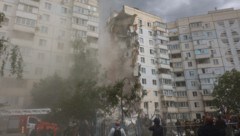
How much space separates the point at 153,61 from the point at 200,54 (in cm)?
1342

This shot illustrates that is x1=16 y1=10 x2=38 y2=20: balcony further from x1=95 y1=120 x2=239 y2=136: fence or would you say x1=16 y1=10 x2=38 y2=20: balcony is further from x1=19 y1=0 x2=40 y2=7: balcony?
x1=95 y1=120 x2=239 y2=136: fence

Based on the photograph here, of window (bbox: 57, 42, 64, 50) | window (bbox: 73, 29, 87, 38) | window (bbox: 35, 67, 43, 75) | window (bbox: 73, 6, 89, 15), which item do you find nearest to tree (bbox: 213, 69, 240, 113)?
window (bbox: 73, 29, 87, 38)

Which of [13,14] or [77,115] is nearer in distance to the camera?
[77,115]

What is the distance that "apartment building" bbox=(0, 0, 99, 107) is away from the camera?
1559 inches

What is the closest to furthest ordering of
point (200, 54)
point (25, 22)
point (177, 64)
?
1. point (25, 22)
2. point (200, 54)
3. point (177, 64)

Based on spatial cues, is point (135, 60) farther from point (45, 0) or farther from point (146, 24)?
point (45, 0)

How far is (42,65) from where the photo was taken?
140ft

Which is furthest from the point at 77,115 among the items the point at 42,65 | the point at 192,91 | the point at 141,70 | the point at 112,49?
the point at 192,91

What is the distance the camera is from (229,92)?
40312mm

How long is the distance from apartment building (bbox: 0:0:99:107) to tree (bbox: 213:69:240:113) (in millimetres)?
26502

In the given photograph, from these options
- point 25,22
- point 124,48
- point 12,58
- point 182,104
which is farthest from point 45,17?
point 182,104

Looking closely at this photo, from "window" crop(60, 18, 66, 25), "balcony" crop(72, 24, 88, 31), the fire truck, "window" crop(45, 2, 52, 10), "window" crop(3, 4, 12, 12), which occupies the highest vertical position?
"window" crop(45, 2, 52, 10)

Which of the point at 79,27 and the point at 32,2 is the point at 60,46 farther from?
the point at 32,2

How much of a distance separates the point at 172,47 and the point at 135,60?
16.2m
